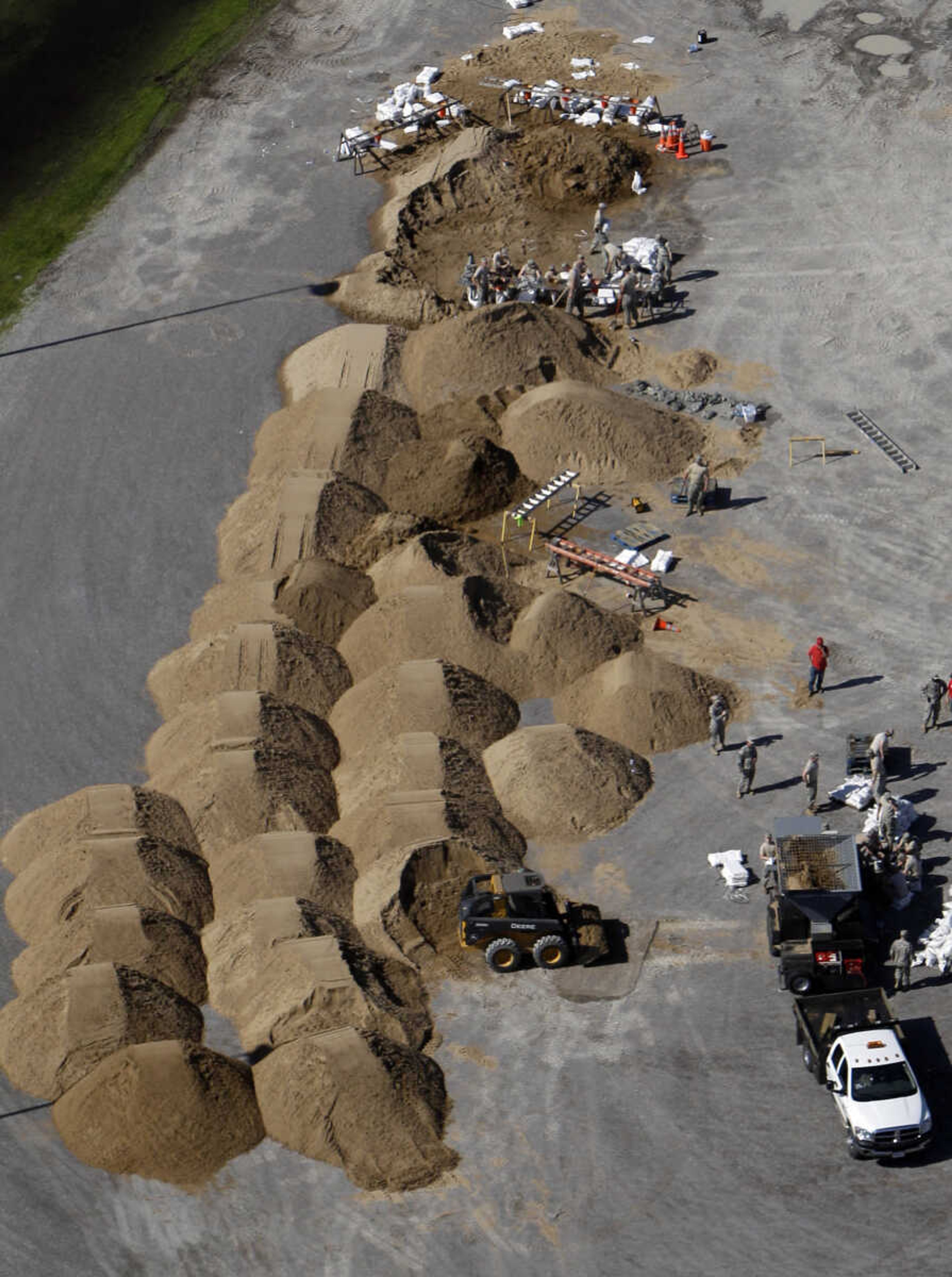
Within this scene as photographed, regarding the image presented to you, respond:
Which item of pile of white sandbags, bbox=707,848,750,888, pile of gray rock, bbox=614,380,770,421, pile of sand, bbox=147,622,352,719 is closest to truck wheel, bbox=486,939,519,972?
pile of white sandbags, bbox=707,848,750,888

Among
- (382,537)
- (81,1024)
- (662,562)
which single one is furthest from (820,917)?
(382,537)

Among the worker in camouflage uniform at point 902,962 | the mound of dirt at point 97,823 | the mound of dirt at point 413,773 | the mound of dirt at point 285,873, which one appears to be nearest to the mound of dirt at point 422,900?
the mound of dirt at point 285,873

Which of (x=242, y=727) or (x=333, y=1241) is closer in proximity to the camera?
(x=333, y=1241)

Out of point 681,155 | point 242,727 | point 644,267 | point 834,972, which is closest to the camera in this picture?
point 834,972

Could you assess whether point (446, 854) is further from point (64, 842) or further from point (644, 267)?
point (644, 267)

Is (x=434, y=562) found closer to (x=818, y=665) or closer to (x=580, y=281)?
(x=818, y=665)

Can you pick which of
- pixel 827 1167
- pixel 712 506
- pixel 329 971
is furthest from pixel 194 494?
pixel 827 1167

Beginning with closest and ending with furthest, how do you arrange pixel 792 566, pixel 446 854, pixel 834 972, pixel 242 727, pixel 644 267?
pixel 834 972
pixel 446 854
pixel 242 727
pixel 792 566
pixel 644 267
